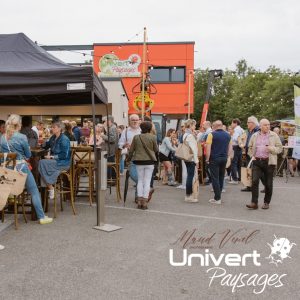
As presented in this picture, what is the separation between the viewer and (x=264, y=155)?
7.90 meters

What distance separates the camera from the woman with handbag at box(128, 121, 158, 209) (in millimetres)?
7730

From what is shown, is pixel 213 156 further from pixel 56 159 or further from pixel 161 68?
pixel 161 68

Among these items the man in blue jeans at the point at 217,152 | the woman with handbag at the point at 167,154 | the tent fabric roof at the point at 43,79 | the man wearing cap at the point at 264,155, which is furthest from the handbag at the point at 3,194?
the woman with handbag at the point at 167,154

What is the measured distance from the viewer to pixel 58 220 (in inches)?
272

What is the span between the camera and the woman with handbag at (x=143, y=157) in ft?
25.4

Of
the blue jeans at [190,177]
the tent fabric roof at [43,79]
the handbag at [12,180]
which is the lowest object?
the blue jeans at [190,177]

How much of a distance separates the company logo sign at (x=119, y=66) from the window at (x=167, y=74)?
4.98 ft

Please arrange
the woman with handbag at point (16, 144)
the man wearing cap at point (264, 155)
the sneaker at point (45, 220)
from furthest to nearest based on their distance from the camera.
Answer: the man wearing cap at point (264, 155), the sneaker at point (45, 220), the woman with handbag at point (16, 144)

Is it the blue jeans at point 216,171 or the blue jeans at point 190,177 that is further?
the blue jeans at point 190,177

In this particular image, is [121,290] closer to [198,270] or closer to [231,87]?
[198,270]

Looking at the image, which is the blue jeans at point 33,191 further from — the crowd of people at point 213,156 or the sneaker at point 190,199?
the sneaker at point 190,199

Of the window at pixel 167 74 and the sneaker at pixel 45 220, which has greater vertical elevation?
the window at pixel 167 74

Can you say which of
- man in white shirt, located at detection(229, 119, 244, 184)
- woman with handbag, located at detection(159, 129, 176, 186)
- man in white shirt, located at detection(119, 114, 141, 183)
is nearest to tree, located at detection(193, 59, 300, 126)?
man in white shirt, located at detection(229, 119, 244, 184)

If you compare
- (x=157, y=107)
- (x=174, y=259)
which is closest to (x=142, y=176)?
(x=174, y=259)
